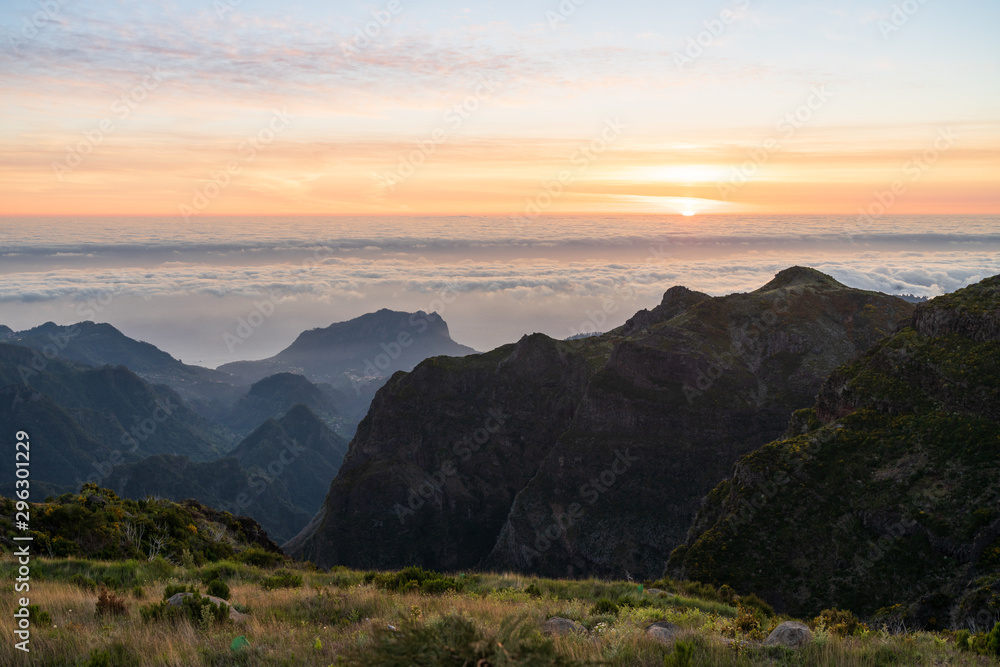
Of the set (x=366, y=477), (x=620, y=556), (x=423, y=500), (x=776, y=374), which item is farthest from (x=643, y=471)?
(x=366, y=477)

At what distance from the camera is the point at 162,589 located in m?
16.7

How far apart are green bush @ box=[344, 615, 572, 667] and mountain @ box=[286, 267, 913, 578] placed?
93.1 m

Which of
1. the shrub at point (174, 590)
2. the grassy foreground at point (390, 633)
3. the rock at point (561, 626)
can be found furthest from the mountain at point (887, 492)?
the shrub at point (174, 590)

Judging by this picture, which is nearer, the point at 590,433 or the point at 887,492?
the point at 887,492

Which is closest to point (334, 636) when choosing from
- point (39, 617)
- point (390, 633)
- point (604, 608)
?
point (390, 633)

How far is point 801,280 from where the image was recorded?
127 metres

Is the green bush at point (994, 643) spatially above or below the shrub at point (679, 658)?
below

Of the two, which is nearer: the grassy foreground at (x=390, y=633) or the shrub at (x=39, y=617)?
the grassy foreground at (x=390, y=633)

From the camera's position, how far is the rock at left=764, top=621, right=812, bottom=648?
11.4 m

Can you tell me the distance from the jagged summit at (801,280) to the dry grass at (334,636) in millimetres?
126146

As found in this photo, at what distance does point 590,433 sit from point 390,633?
114 m

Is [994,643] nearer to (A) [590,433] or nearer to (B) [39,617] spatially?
(B) [39,617]

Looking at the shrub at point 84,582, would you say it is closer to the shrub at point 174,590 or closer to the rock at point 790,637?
the shrub at point 174,590

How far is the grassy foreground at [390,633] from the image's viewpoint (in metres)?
6.97
